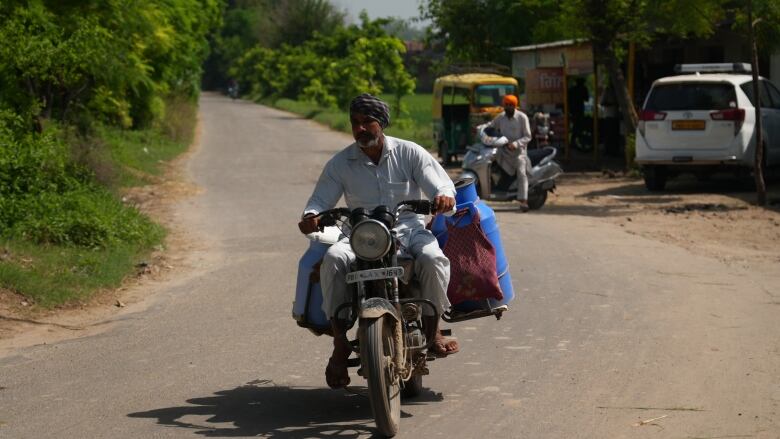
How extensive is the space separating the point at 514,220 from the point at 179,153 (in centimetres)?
1683

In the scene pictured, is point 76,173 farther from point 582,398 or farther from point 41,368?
point 582,398

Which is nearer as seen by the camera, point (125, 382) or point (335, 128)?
point (125, 382)

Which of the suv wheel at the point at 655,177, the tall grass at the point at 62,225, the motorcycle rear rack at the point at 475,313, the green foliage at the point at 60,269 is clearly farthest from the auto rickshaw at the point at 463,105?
the motorcycle rear rack at the point at 475,313

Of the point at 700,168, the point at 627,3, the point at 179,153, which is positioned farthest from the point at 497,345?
the point at 179,153

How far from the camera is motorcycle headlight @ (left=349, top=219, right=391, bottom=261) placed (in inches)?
228

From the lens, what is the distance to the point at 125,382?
7348 mm

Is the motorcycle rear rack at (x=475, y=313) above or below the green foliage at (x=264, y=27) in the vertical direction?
below

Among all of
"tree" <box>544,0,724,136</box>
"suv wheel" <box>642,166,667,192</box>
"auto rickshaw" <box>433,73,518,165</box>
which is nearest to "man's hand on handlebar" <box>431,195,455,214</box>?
"suv wheel" <box>642,166,667,192</box>

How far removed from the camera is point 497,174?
17797mm

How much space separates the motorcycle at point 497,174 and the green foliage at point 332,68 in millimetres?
29105

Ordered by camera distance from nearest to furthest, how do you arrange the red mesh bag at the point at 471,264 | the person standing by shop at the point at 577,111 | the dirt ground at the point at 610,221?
the red mesh bag at the point at 471,264 → the dirt ground at the point at 610,221 → the person standing by shop at the point at 577,111

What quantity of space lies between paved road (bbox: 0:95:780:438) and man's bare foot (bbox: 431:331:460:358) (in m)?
0.30

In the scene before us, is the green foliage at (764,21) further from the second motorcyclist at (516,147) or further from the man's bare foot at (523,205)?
the man's bare foot at (523,205)

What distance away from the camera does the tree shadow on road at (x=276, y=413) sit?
20.0 ft
